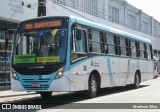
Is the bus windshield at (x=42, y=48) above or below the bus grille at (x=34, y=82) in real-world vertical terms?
above

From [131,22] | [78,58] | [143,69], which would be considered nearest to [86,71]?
[78,58]

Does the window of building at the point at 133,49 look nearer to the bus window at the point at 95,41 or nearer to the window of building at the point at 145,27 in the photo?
the bus window at the point at 95,41

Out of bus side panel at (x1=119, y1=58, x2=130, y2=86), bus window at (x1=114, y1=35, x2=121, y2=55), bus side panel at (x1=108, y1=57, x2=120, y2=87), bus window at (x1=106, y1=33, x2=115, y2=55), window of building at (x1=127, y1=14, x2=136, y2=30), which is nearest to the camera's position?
bus window at (x1=106, y1=33, x2=115, y2=55)

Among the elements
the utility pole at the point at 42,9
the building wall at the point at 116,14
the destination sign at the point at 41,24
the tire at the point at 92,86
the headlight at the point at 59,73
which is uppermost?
the building wall at the point at 116,14

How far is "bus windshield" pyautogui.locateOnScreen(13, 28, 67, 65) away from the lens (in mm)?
13531

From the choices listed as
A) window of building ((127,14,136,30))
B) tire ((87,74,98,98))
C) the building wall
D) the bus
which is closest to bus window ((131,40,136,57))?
the bus

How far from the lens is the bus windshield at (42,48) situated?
13.5m

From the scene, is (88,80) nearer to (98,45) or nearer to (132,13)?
(98,45)

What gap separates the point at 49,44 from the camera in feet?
44.9

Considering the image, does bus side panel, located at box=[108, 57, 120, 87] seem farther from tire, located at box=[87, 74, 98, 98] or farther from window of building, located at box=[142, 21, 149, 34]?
window of building, located at box=[142, 21, 149, 34]

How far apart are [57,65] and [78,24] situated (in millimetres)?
2041

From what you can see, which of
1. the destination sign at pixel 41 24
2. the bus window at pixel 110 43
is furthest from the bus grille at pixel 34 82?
the bus window at pixel 110 43

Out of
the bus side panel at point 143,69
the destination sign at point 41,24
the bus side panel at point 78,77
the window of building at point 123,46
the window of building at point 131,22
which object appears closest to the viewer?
the bus side panel at point 78,77

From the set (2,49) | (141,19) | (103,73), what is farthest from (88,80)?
(141,19)
